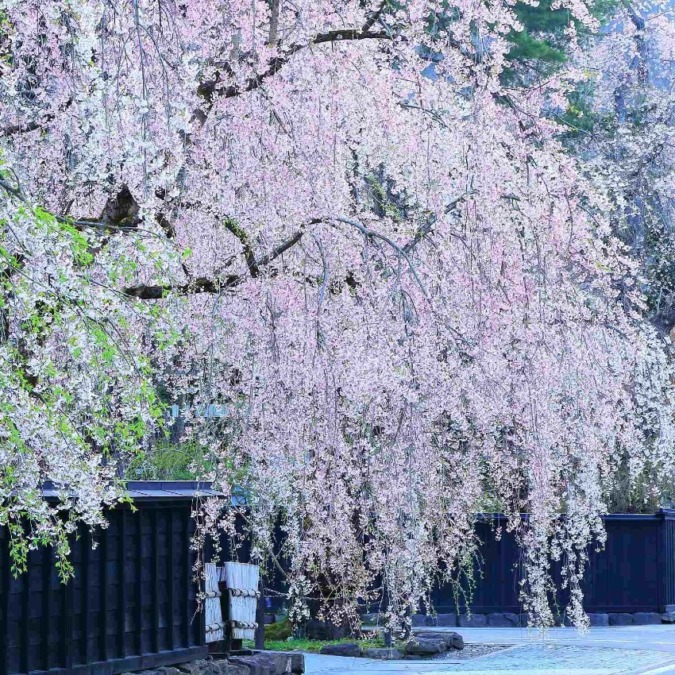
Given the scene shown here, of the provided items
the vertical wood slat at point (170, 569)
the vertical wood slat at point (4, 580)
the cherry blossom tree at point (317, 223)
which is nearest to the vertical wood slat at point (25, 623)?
the vertical wood slat at point (4, 580)

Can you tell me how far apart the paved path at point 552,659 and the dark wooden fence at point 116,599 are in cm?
307

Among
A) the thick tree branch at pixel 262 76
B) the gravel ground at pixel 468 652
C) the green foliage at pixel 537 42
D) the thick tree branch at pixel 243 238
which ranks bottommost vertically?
the gravel ground at pixel 468 652

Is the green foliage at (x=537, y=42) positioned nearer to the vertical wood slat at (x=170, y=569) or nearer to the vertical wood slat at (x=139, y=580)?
the vertical wood slat at (x=170, y=569)

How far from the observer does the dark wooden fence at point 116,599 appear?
351 inches

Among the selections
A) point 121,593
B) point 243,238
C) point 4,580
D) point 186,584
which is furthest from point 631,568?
point 4,580

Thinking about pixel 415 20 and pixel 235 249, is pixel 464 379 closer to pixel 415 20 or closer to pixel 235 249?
pixel 235 249

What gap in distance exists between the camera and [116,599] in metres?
9.98

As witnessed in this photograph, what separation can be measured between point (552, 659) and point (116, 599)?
660 cm

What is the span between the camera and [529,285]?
1267cm

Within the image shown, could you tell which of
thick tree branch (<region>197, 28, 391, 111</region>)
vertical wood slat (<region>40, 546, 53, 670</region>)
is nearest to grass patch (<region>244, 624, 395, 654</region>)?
vertical wood slat (<region>40, 546, 53, 670</region>)

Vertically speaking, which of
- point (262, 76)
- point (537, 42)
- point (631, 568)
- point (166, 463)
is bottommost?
point (631, 568)

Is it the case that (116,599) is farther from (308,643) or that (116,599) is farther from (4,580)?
(308,643)

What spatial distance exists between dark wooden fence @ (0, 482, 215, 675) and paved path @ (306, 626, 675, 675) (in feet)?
10.1

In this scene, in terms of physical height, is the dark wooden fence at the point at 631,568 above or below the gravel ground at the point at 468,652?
above
